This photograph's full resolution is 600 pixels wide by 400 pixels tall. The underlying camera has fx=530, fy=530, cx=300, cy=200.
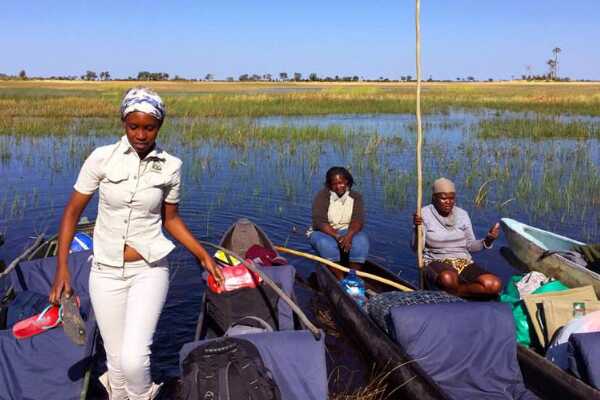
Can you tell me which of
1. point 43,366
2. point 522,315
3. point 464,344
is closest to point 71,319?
point 43,366

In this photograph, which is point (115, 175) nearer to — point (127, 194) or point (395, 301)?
point (127, 194)

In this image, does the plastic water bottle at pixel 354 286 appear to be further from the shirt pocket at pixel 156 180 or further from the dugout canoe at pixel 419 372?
the shirt pocket at pixel 156 180

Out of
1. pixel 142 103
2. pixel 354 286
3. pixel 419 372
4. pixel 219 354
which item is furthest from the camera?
pixel 354 286

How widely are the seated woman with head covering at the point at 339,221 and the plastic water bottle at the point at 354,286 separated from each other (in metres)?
0.57

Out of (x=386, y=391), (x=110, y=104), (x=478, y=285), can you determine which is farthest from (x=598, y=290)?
(x=110, y=104)

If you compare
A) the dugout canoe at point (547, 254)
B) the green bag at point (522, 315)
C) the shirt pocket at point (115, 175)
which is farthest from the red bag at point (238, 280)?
the dugout canoe at point (547, 254)

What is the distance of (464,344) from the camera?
4461 millimetres

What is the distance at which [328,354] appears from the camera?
20.2 ft

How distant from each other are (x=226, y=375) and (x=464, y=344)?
7.11ft

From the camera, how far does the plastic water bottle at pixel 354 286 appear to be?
6.75 metres

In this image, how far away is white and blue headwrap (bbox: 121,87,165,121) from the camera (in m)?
3.09

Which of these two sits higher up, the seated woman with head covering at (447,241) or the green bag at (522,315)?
the seated woman with head covering at (447,241)

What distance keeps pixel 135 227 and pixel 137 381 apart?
0.99 meters

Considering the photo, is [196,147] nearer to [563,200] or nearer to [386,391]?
[563,200]
